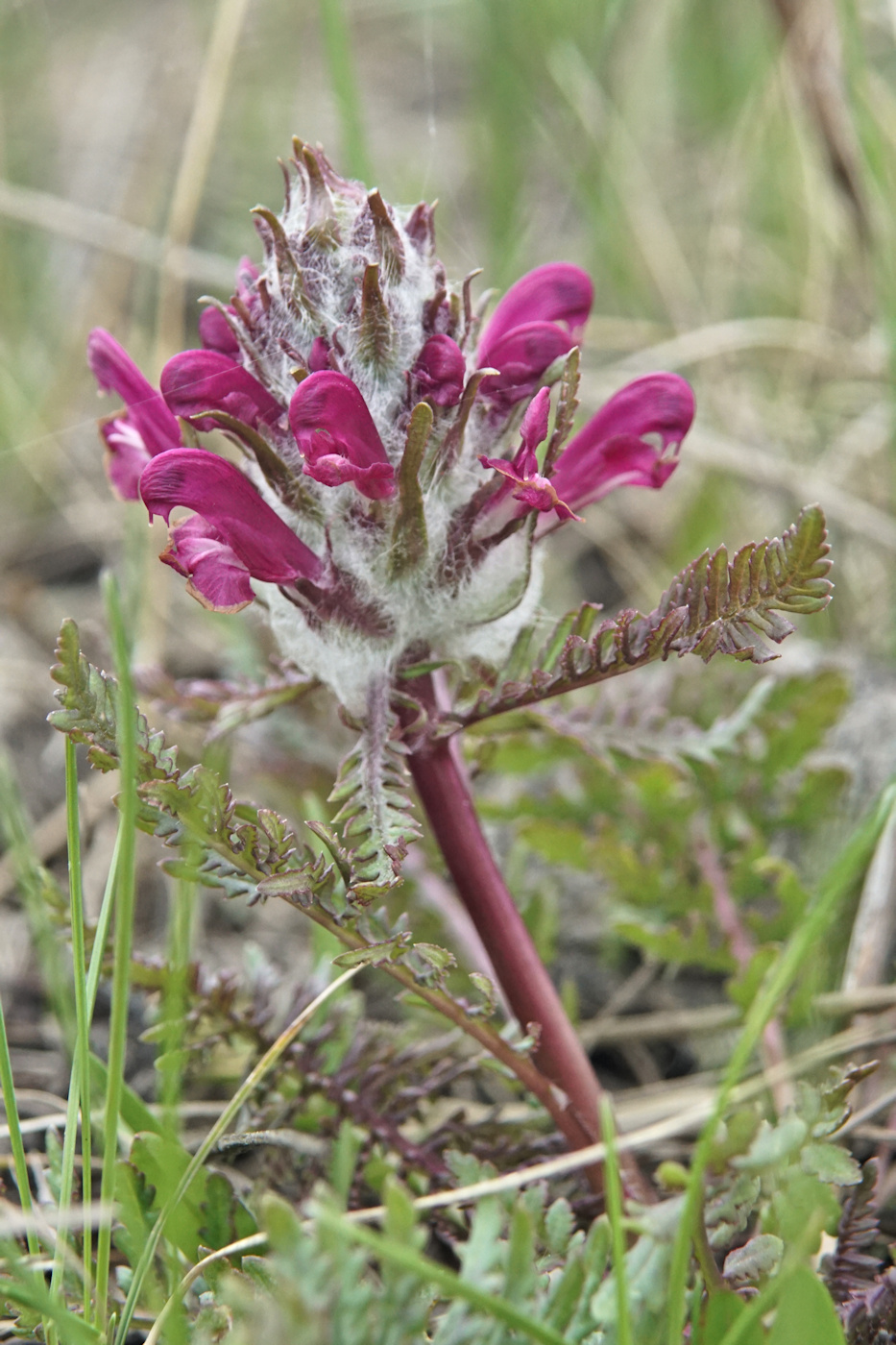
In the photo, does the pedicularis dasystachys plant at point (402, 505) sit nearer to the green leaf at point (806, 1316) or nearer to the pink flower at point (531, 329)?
the pink flower at point (531, 329)

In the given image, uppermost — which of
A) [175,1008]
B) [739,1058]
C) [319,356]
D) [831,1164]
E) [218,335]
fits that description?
A: [218,335]

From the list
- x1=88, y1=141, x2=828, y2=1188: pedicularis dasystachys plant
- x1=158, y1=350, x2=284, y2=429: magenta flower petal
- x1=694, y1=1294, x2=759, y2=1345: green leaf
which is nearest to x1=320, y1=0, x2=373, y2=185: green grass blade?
x1=88, y1=141, x2=828, y2=1188: pedicularis dasystachys plant

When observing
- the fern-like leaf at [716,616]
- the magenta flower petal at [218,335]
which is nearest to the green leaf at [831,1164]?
the fern-like leaf at [716,616]

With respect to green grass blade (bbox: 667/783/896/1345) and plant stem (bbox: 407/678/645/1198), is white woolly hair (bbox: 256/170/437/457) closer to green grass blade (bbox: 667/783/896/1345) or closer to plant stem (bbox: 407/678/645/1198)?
plant stem (bbox: 407/678/645/1198)

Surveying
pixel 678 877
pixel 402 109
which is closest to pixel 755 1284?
pixel 678 877

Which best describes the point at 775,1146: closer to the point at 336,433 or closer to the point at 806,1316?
the point at 806,1316

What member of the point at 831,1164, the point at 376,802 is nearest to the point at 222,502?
the point at 376,802

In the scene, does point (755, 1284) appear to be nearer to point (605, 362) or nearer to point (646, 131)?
point (605, 362)
